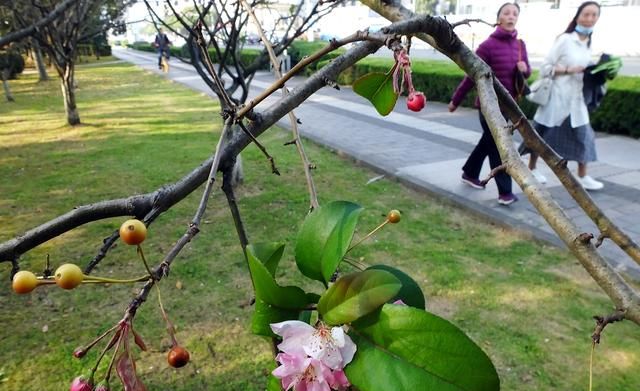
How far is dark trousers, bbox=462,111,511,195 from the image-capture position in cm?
489

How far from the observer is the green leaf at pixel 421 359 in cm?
48

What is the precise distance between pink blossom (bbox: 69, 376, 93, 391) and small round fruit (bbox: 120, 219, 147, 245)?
0.17m

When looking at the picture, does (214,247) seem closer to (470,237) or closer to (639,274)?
(470,237)

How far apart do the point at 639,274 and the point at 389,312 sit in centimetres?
388

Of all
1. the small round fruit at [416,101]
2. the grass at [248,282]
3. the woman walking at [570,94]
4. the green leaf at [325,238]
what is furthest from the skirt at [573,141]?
the green leaf at [325,238]

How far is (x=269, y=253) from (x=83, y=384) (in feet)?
0.78

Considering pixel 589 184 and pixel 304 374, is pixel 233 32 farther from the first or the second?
pixel 304 374

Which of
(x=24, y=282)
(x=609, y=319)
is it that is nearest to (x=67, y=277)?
(x=24, y=282)

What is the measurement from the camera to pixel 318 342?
0.53 meters

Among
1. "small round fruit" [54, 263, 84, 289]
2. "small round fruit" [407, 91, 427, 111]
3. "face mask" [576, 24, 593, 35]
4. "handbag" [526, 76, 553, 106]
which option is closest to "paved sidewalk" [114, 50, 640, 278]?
"handbag" [526, 76, 553, 106]

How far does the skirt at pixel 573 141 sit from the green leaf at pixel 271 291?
15.9ft

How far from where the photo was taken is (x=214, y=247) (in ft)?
14.2

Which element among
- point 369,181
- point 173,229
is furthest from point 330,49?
point 369,181

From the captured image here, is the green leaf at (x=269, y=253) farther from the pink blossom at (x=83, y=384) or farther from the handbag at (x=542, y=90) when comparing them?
the handbag at (x=542, y=90)
